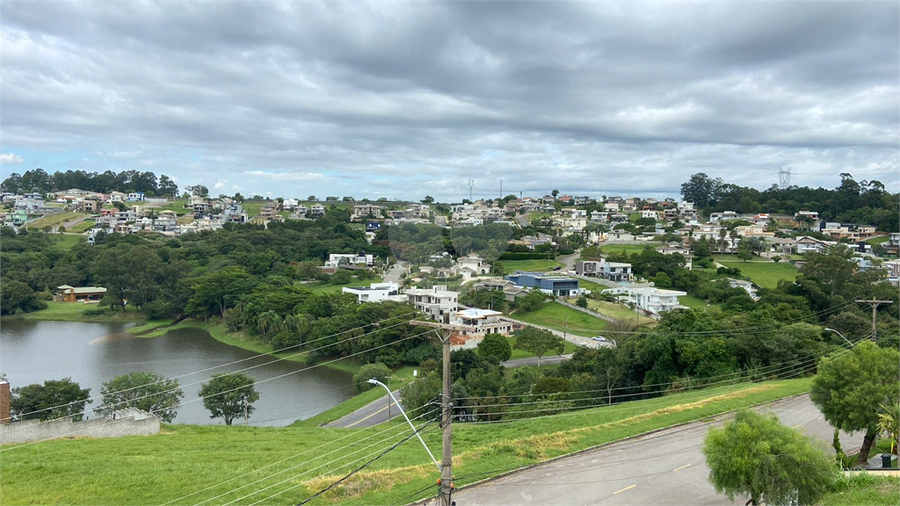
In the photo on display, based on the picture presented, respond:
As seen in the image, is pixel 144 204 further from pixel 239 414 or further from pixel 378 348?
pixel 239 414

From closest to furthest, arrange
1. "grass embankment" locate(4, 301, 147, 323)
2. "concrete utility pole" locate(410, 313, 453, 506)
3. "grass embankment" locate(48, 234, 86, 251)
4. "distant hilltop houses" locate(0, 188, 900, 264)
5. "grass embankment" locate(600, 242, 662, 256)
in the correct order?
1. "concrete utility pole" locate(410, 313, 453, 506)
2. "grass embankment" locate(4, 301, 147, 323)
3. "grass embankment" locate(600, 242, 662, 256)
4. "distant hilltop houses" locate(0, 188, 900, 264)
5. "grass embankment" locate(48, 234, 86, 251)

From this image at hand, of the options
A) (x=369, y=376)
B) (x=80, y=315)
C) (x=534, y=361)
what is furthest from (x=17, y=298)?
(x=534, y=361)

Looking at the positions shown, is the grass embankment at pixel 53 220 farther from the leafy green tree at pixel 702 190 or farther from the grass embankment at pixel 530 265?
the leafy green tree at pixel 702 190

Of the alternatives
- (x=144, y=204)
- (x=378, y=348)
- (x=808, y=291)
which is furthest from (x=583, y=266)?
(x=144, y=204)

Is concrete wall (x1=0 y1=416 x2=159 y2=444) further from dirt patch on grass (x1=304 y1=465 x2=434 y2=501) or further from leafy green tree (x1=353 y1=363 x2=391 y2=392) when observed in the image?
leafy green tree (x1=353 y1=363 x2=391 y2=392)

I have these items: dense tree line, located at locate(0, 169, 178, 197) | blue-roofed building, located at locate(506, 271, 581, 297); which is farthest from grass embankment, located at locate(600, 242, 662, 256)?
dense tree line, located at locate(0, 169, 178, 197)

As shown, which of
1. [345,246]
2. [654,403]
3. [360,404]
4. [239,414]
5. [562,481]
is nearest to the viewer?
[562,481]

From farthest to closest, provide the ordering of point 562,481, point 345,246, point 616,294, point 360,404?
1. point 345,246
2. point 616,294
3. point 360,404
4. point 562,481
